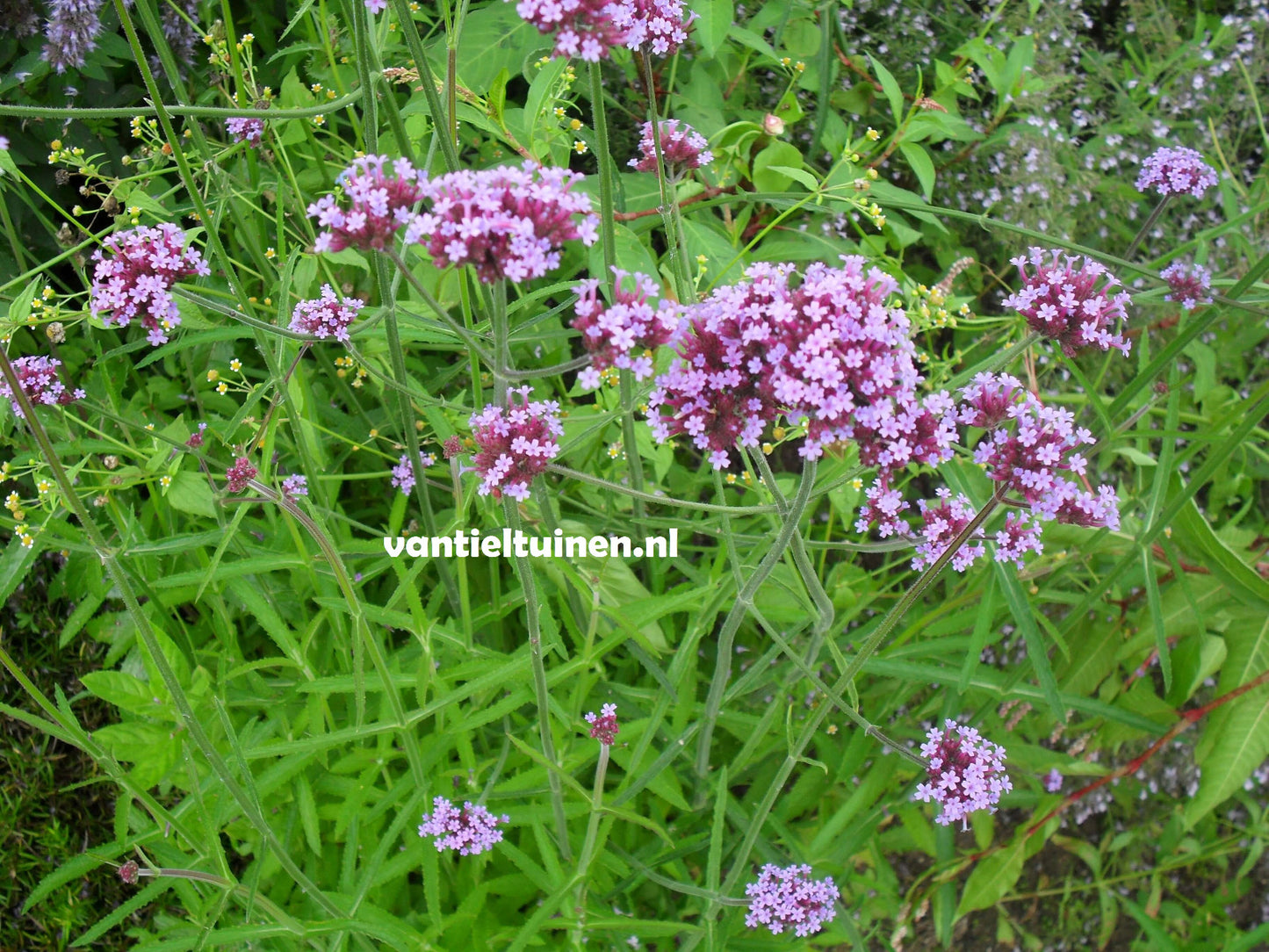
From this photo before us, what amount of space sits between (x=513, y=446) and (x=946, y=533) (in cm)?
90

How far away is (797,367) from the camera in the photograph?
131 cm

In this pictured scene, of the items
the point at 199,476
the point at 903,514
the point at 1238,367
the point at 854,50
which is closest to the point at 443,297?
the point at 199,476

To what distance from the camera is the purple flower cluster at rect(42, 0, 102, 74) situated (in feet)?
8.19

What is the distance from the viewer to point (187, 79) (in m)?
2.87

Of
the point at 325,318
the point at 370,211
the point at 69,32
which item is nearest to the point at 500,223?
the point at 370,211

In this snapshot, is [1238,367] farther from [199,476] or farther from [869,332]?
[199,476]

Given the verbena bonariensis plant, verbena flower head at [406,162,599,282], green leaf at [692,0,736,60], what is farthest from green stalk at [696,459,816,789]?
green leaf at [692,0,736,60]

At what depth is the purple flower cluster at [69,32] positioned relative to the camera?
2496mm

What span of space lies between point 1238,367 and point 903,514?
1406mm

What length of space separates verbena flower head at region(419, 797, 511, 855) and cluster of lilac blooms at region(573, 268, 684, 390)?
1223mm

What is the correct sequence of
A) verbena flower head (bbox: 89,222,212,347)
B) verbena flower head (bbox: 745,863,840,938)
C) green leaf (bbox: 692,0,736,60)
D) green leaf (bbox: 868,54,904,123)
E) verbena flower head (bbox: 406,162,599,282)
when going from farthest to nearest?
1. green leaf (bbox: 868,54,904,123)
2. green leaf (bbox: 692,0,736,60)
3. verbena flower head (bbox: 745,863,840,938)
4. verbena flower head (bbox: 89,222,212,347)
5. verbena flower head (bbox: 406,162,599,282)

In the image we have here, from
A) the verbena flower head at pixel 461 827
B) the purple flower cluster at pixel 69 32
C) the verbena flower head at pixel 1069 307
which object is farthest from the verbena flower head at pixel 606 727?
the purple flower cluster at pixel 69 32

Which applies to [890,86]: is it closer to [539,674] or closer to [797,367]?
[797,367]

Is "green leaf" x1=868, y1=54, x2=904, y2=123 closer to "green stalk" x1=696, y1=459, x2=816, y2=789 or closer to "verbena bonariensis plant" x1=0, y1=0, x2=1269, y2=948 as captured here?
"verbena bonariensis plant" x1=0, y1=0, x2=1269, y2=948
